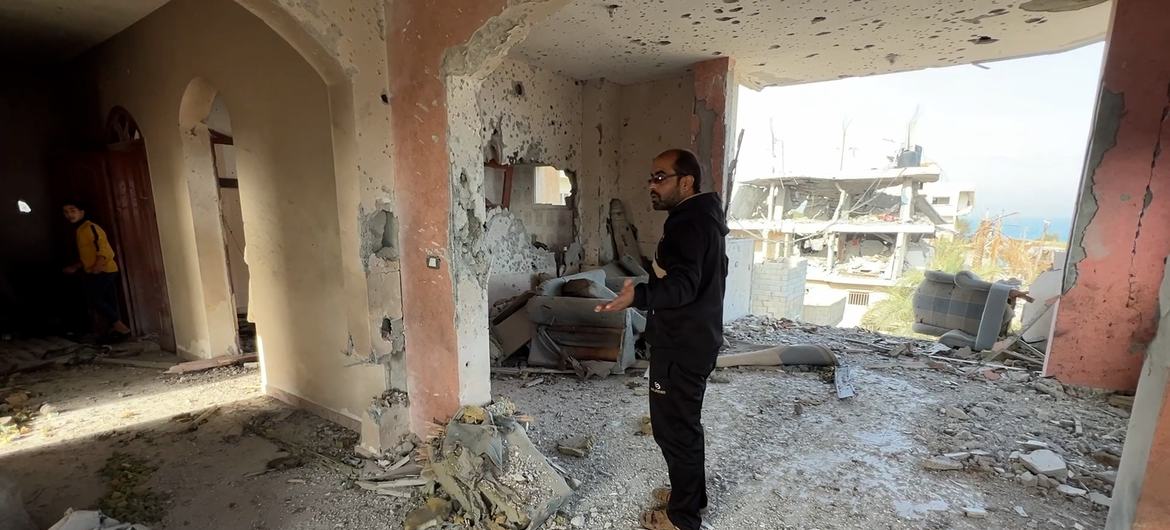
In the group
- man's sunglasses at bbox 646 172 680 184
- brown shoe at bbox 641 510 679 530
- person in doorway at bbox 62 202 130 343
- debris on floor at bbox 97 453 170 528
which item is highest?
man's sunglasses at bbox 646 172 680 184

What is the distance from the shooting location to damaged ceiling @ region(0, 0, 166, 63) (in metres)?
3.35

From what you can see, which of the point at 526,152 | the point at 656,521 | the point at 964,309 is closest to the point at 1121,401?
the point at 964,309

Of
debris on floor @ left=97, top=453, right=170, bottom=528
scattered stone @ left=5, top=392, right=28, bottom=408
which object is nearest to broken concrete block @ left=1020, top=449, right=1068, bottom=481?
debris on floor @ left=97, top=453, right=170, bottom=528

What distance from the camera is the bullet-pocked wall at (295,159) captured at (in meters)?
2.18

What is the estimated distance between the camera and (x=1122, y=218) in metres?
3.13

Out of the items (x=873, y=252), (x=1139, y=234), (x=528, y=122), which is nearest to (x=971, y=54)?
(x=1139, y=234)

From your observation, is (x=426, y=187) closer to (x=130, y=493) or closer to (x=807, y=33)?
(x=130, y=493)

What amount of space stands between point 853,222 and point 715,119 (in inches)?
668

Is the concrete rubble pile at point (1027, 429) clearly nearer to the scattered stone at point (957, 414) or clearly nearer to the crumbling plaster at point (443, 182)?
the scattered stone at point (957, 414)

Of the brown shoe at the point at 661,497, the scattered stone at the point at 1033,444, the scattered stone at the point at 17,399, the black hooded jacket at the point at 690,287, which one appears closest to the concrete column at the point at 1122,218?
the scattered stone at the point at 1033,444

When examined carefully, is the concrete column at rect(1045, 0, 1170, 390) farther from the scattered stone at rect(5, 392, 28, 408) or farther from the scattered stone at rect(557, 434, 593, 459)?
the scattered stone at rect(5, 392, 28, 408)

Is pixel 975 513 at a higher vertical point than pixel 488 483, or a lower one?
lower

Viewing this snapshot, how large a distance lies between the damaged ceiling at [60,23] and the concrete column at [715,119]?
4532 mm

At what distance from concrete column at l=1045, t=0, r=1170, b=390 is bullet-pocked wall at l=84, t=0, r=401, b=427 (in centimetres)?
472
